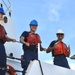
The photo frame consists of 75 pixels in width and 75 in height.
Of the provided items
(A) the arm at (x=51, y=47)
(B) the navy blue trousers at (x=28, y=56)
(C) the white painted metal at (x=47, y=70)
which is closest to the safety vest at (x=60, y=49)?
(A) the arm at (x=51, y=47)

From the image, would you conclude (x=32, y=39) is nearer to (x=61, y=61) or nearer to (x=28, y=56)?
(x=28, y=56)

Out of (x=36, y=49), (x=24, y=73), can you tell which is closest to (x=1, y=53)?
(x=24, y=73)

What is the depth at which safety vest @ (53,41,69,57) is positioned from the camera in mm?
8016

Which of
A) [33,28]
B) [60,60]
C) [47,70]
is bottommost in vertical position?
[47,70]

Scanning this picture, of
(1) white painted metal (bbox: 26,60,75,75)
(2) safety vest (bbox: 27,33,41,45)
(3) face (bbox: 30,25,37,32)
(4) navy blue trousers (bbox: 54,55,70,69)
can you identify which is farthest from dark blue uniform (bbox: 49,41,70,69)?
(3) face (bbox: 30,25,37,32)

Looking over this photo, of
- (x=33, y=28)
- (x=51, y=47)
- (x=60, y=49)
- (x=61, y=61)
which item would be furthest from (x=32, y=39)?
(x=61, y=61)

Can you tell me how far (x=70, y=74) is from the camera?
7684 mm

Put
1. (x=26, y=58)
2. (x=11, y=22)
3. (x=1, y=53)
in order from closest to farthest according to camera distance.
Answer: (x=1, y=53), (x=26, y=58), (x=11, y=22)

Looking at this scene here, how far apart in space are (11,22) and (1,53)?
143 inches

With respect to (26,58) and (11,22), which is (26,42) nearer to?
(26,58)

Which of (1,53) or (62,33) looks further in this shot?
(62,33)

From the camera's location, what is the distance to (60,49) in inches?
317

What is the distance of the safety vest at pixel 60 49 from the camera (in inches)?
316

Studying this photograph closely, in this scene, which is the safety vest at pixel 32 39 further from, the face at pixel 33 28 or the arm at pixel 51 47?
the arm at pixel 51 47
